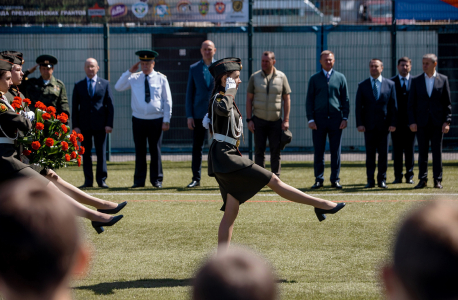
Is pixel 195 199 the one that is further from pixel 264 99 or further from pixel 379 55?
pixel 379 55

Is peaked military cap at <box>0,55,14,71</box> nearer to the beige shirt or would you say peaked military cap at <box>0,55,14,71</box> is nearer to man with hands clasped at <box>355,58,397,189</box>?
the beige shirt

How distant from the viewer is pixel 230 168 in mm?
4477

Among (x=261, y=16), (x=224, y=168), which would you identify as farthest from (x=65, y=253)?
(x=261, y=16)

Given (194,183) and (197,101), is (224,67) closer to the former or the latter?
(197,101)

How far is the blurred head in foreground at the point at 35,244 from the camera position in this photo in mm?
1265

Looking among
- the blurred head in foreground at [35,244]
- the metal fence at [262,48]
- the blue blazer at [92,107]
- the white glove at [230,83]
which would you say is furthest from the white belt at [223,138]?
the metal fence at [262,48]

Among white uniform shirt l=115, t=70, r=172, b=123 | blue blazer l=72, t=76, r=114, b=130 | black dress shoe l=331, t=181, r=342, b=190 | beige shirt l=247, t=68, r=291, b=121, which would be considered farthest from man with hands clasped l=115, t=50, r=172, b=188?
black dress shoe l=331, t=181, r=342, b=190

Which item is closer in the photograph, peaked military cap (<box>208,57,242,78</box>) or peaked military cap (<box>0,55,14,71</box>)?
peaked military cap (<box>208,57,242,78</box>)

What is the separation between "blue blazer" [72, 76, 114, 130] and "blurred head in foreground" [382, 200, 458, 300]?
8.58 m

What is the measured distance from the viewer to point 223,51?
13211 mm

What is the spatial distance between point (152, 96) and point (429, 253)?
8343mm

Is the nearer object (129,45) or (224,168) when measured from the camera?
(224,168)

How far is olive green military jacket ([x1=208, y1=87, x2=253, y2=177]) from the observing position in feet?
14.7

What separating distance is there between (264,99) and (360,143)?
4887 mm
